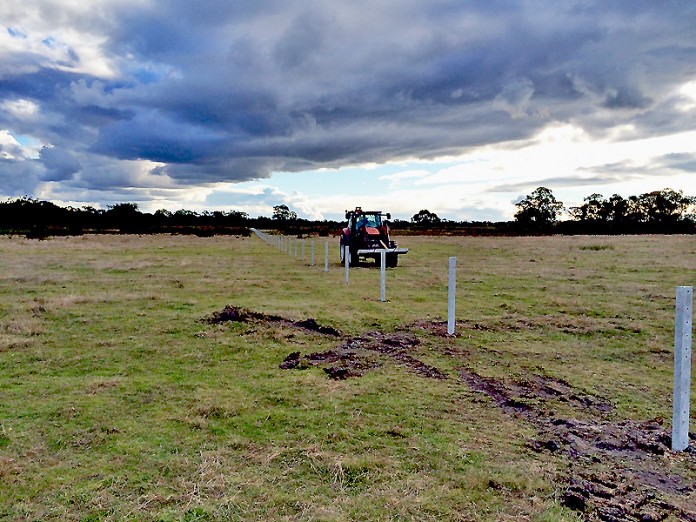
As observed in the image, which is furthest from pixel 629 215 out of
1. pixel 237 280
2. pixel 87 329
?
pixel 87 329

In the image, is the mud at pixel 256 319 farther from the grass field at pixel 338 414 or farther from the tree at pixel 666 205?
the tree at pixel 666 205

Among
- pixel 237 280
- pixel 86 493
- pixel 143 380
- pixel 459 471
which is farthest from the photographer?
pixel 237 280

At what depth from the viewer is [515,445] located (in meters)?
4.48

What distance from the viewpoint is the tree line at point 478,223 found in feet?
268

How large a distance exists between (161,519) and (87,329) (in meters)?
6.75

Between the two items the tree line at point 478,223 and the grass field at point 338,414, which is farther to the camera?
the tree line at point 478,223

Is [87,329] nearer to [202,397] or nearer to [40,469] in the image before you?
[202,397]

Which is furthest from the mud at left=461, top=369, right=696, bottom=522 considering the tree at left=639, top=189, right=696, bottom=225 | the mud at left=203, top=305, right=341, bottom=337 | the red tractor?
the tree at left=639, top=189, right=696, bottom=225

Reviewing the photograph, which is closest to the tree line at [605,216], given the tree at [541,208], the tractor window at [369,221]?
the tree at [541,208]

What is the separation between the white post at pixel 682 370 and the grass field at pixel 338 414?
18 cm

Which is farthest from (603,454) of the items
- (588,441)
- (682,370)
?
(682,370)

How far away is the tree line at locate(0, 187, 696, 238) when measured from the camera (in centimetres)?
8169

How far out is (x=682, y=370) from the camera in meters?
4.34

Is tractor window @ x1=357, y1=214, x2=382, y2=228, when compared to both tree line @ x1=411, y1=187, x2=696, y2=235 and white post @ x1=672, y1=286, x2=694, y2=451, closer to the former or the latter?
white post @ x1=672, y1=286, x2=694, y2=451
